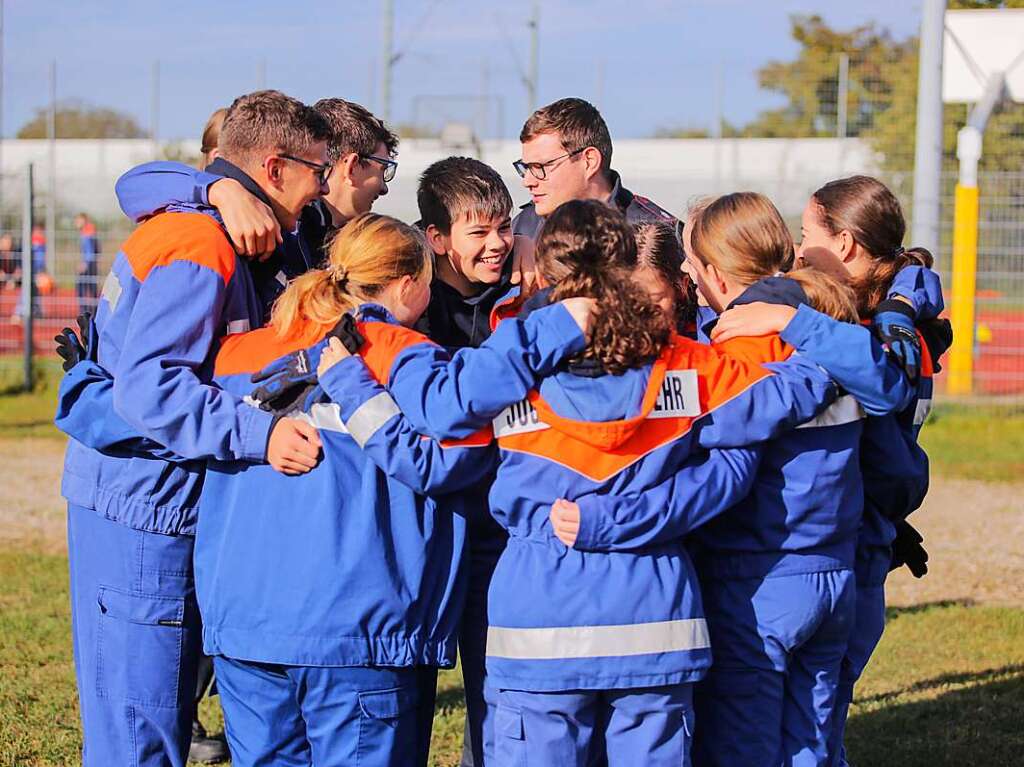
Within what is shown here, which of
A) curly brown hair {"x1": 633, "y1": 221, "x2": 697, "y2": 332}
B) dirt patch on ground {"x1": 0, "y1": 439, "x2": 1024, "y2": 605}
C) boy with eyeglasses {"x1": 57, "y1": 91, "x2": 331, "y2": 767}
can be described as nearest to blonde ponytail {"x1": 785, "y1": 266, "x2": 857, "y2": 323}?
curly brown hair {"x1": 633, "y1": 221, "x2": 697, "y2": 332}

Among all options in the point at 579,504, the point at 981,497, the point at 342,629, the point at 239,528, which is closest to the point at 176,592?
the point at 239,528

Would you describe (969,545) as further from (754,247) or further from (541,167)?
(754,247)

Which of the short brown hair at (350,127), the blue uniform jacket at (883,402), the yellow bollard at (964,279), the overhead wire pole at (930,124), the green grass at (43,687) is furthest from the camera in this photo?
the yellow bollard at (964,279)

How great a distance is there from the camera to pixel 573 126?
4.48m

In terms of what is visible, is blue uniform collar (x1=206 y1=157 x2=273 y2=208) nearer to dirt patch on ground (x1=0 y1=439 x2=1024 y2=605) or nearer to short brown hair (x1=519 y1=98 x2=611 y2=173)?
short brown hair (x1=519 y1=98 x2=611 y2=173)

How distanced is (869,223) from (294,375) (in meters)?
1.60

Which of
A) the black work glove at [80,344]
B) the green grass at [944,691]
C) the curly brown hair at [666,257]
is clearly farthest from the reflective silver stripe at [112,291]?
the green grass at [944,691]

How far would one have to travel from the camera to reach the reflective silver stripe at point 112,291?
10.7ft

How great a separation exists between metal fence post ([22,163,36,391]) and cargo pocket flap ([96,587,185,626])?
1085cm

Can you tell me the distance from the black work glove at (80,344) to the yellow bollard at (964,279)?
1065 centimetres

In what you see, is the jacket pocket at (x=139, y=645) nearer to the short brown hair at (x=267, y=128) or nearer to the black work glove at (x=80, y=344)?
the black work glove at (x=80, y=344)

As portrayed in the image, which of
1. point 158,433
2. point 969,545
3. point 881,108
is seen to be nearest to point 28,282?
point 969,545

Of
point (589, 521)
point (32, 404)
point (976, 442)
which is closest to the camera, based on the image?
point (589, 521)

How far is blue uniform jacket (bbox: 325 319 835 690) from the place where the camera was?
9.11 feet
